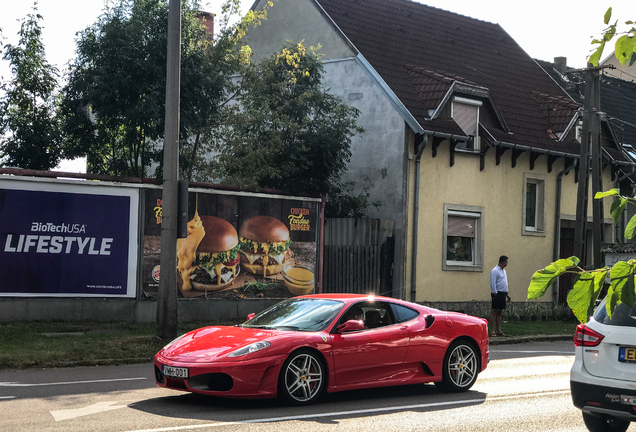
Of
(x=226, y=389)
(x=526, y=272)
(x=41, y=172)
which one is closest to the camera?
(x=226, y=389)

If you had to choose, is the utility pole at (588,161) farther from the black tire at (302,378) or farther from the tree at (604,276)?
the tree at (604,276)

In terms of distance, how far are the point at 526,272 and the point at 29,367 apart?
19014 mm

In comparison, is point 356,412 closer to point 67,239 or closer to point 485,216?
point 67,239

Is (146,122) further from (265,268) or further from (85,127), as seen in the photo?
(265,268)

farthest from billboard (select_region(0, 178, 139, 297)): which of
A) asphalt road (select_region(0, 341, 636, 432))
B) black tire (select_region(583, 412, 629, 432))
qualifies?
black tire (select_region(583, 412, 629, 432))

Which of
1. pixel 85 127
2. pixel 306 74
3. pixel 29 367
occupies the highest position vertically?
pixel 306 74

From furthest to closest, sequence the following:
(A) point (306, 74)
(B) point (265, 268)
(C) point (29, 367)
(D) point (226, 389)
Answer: (A) point (306, 74), (B) point (265, 268), (C) point (29, 367), (D) point (226, 389)

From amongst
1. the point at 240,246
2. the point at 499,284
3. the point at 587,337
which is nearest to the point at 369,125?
the point at 240,246

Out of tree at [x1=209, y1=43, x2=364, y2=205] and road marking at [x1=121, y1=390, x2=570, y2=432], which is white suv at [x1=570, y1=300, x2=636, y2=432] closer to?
road marking at [x1=121, y1=390, x2=570, y2=432]

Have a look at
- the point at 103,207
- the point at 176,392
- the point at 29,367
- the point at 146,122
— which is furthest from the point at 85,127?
the point at 176,392

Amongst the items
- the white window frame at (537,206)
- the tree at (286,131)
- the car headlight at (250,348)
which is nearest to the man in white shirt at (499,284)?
the tree at (286,131)

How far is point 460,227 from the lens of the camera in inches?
1016

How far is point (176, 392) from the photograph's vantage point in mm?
9906

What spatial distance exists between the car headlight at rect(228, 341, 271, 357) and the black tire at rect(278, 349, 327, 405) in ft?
1.02
